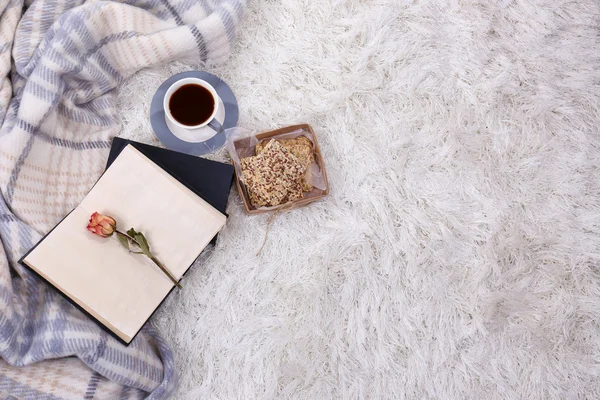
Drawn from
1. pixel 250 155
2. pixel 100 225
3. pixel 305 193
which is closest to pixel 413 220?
pixel 305 193

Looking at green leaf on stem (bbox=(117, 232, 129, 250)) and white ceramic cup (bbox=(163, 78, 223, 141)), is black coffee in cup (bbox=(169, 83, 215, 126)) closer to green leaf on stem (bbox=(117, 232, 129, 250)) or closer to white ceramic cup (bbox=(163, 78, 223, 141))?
white ceramic cup (bbox=(163, 78, 223, 141))

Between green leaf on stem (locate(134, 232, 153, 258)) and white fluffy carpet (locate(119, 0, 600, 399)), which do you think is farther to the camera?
white fluffy carpet (locate(119, 0, 600, 399))

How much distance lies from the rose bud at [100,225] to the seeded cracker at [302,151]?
0.94ft

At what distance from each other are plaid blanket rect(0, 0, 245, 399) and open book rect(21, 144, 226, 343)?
0.18ft

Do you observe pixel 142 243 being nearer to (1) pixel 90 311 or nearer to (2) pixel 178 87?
(1) pixel 90 311

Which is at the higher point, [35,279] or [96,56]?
[96,56]

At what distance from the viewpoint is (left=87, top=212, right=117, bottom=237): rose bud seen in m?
0.71

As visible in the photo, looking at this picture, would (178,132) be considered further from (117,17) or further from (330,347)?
(330,347)

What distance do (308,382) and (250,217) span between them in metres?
0.33

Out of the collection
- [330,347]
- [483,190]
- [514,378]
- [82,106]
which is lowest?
[514,378]

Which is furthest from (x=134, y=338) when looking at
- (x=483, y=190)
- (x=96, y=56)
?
(x=483, y=190)

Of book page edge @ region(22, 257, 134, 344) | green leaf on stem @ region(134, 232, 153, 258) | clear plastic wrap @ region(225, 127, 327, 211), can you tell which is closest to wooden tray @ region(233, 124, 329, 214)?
clear plastic wrap @ region(225, 127, 327, 211)

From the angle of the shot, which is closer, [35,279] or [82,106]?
[35,279]

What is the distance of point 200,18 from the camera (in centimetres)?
86
